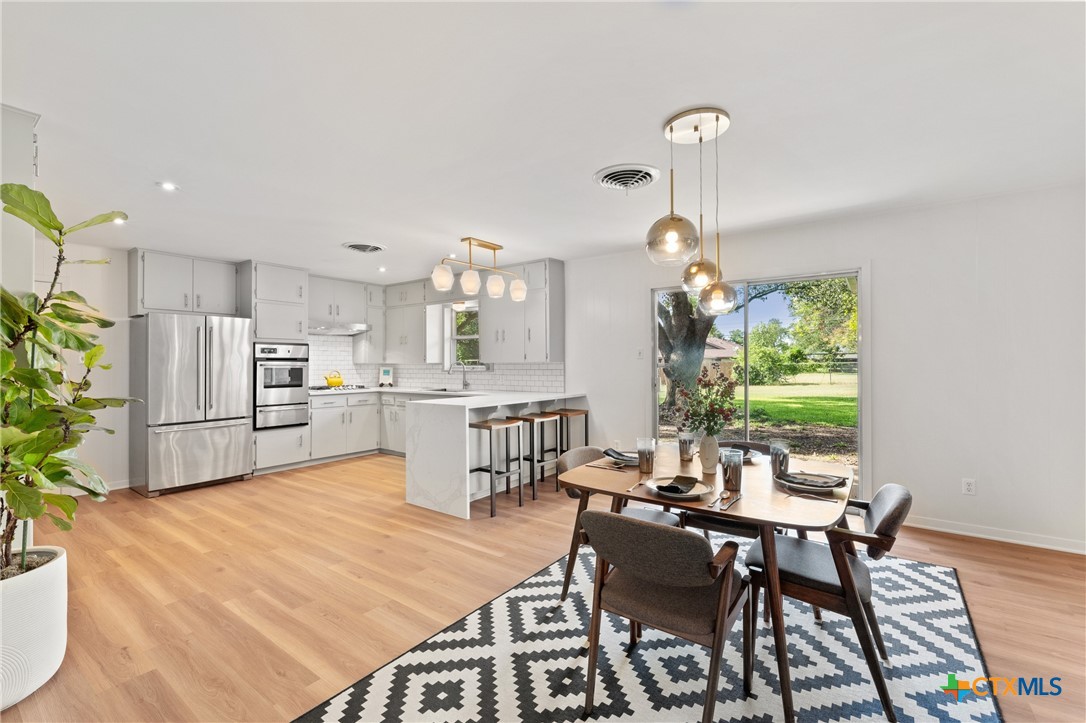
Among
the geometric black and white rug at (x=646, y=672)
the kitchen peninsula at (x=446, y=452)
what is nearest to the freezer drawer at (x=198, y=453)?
the kitchen peninsula at (x=446, y=452)

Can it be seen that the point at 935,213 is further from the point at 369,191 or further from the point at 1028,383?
the point at 369,191

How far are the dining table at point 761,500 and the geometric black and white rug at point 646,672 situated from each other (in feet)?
0.62

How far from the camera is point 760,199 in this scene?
3.57m

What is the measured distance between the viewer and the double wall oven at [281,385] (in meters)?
5.67

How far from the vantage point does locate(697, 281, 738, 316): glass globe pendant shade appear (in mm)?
2467

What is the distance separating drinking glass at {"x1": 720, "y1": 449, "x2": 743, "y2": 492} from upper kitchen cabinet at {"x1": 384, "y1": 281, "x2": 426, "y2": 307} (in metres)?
5.59

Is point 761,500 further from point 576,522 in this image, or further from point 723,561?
point 576,522

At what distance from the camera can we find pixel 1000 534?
3527 mm

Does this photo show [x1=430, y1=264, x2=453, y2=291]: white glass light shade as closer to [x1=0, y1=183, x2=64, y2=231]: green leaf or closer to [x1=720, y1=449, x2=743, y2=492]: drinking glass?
[x1=0, y1=183, x2=64, y2=231]: green leaf

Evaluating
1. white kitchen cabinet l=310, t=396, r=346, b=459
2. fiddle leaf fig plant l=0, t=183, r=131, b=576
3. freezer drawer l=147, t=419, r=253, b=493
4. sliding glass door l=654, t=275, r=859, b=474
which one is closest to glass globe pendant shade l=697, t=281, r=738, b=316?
sliding glass door l=654, t=275, r=859, b=474

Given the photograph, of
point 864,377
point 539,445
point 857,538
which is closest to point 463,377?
point 539,445

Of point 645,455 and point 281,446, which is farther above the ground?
point 645,455

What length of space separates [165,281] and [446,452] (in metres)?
3.68

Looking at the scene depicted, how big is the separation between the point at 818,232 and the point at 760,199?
100 cm
